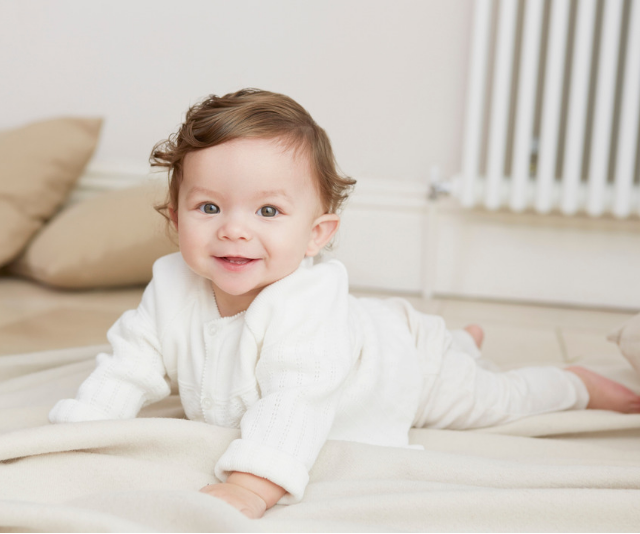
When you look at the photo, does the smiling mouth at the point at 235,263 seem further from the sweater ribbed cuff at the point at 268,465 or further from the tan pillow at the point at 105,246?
the tan pillow at the point at 105,246

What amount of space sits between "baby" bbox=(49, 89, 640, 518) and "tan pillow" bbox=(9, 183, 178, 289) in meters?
0.89

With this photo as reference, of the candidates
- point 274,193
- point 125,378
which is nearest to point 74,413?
point 125,378

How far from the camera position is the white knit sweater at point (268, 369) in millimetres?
681

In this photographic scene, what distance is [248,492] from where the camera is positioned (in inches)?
24.2

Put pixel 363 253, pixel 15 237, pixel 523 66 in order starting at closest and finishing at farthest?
1. pixel 523 66
2. pixel 15 237
3. pixel 363 253

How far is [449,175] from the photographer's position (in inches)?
74.0

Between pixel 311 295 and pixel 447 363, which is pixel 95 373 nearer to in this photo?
pixel 311 295

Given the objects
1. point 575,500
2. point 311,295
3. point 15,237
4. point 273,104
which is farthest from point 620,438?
point 15,237

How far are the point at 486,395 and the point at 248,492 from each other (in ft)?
1.44

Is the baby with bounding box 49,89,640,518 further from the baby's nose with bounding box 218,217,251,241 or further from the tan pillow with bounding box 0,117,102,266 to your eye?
the tan pillow with bounding box 0,117,102,266

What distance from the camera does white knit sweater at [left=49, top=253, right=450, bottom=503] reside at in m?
0.68

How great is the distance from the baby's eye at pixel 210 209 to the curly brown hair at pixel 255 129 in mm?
61

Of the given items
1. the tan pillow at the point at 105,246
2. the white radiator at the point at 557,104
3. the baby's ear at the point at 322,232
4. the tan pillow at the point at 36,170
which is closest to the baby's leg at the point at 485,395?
the baby's ear at the point at 322,232

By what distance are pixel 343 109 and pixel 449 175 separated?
340mm
